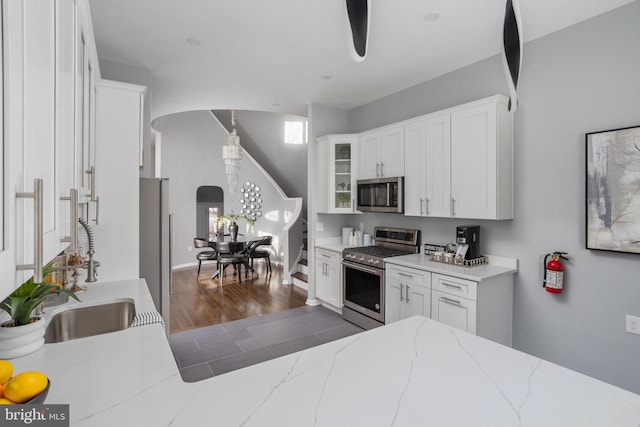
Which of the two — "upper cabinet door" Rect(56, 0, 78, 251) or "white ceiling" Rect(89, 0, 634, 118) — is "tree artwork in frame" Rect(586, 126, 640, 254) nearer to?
"white ceiling" Rect(89, 0, 634, 118)

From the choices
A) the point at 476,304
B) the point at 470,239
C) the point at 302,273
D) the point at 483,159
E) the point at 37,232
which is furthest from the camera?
the point at 302,273

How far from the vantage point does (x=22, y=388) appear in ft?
2.38

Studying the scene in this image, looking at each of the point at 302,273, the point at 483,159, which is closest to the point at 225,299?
the point at 302,273

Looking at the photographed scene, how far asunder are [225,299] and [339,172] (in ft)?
8.64

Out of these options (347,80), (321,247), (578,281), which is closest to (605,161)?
(578,281)

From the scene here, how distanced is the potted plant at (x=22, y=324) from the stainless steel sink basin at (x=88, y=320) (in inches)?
22.6

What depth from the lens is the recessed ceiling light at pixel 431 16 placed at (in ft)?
7.82

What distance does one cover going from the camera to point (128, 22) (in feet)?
8.30

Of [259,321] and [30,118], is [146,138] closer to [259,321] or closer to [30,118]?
[259,321]

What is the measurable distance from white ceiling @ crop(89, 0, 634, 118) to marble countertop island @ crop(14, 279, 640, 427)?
1926 millimetres

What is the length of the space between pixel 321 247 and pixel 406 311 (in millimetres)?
1600

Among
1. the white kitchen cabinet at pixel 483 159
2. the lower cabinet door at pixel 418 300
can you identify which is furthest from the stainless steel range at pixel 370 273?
the white kitchen cabinet at pixel 483 159

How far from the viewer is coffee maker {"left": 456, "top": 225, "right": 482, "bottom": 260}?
Result: 2.96m

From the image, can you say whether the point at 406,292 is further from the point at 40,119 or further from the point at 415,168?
the point at 40,119
